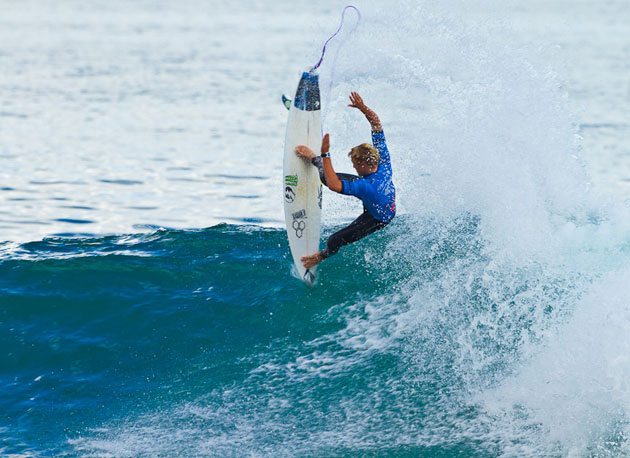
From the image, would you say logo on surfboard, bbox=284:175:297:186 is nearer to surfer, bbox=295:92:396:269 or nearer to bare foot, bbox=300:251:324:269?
surfer, bbox=295:92:396:269

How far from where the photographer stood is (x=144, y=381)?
857 centimetres

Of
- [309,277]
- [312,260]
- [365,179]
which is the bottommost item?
[309,277]

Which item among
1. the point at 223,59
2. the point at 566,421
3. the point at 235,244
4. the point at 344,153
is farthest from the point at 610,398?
the point at 223,59

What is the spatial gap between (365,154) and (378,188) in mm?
436

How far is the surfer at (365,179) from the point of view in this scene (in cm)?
855

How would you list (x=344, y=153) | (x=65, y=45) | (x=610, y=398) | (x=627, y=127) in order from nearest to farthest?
1. (x=610, y=398)
2. (x=344, y=153)
3. (x=627, y=127)
4. (x=65, y=45)

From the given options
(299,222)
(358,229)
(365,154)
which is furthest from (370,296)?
(365,154)

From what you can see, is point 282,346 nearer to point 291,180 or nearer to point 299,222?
point 299,222

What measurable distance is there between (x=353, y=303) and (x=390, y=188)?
1.65 meters

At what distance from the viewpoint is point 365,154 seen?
28.5ft

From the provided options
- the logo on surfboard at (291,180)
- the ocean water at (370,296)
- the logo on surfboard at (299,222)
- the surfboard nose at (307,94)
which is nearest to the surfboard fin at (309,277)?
the ocean water at (370,296)

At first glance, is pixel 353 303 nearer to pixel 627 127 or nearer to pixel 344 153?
pixel 344 153

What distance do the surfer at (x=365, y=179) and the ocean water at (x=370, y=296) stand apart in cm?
101

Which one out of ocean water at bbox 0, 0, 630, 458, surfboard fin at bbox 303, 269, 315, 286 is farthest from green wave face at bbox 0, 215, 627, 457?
surfboard fin at bbox 303, 269, 315, 286
